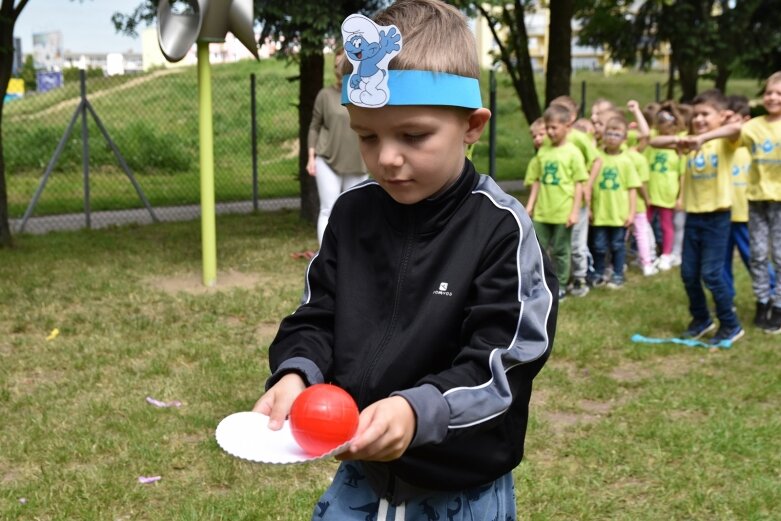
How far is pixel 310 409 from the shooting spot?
1.72 m

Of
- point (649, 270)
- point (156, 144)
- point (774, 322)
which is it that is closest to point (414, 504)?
point (774, 322)

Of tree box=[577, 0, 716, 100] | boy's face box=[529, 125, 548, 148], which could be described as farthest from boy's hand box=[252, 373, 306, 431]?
tree box=[577, 0, 716, 100]

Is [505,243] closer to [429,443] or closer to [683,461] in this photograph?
[429,443]

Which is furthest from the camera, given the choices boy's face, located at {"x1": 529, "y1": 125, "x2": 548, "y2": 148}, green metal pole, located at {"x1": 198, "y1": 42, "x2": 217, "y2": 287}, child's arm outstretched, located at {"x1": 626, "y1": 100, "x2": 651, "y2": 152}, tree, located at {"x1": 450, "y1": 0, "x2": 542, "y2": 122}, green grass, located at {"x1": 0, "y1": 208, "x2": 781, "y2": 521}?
tree, located at {"x1": 450, "y1": 0, "x2": 542, "y2": 122}

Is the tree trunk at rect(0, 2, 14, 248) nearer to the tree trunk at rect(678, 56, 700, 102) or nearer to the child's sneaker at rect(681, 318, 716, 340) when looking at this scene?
the child's sneaker at rect(681, 318, 716, 340)

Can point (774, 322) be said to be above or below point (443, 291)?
below

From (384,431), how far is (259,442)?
237 millimetres

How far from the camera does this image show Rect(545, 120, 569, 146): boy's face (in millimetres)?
7945

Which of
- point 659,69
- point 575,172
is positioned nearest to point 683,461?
point 575,172

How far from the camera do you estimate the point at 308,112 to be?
39.5 feet

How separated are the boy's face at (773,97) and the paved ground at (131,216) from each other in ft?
29.0

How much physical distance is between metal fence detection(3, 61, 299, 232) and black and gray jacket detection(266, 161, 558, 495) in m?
12.4

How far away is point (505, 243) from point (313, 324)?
49 cm

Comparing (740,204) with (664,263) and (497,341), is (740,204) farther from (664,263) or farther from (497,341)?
(497,341)
